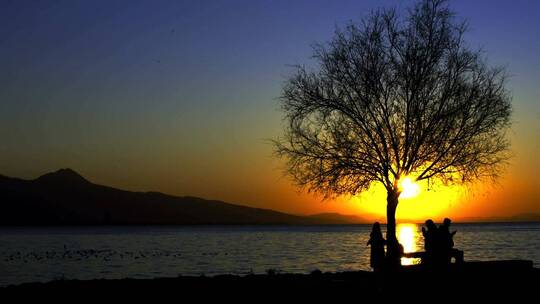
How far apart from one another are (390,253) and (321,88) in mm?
9010

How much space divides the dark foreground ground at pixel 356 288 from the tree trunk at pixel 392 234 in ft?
1.64

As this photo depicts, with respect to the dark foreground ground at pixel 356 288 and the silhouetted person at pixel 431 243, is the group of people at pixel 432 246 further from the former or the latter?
the dark foreground ground at pixel 356 288

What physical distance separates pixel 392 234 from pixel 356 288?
5847mm

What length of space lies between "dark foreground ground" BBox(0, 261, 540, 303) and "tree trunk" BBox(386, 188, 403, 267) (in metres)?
0.50

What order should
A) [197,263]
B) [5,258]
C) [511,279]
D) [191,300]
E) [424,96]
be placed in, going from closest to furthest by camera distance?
[191,300] → [511,279] → [424,96] → [197,263] → [5,258]

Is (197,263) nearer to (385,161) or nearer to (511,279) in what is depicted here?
(385,161)

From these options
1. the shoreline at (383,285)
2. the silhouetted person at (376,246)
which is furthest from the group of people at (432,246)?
the shoreline at (383,285)

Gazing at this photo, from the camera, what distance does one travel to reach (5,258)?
225ft

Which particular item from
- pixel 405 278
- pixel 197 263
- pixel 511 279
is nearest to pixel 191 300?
pixel 405 278

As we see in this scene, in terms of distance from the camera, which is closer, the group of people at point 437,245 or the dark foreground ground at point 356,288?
the dark foreground ground at point 356,288

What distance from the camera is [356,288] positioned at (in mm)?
22594

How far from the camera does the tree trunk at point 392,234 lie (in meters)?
23.2

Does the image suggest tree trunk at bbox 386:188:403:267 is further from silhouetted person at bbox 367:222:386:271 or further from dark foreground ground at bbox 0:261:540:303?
dark foreground ground at bbox 0:261:540:303

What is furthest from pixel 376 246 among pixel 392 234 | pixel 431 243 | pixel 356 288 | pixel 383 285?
pixel 392 234
